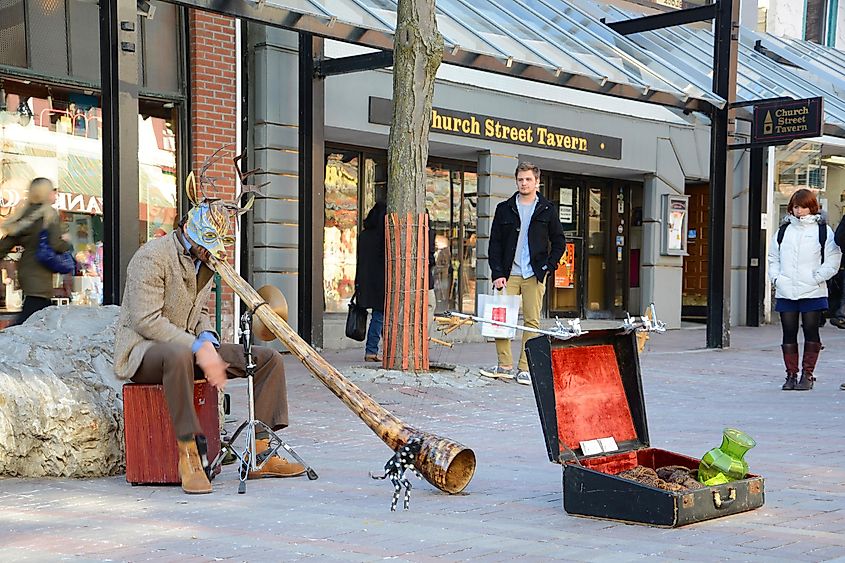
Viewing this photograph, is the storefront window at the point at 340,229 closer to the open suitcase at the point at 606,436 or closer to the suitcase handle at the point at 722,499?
the open suitcase at the point at 606,436

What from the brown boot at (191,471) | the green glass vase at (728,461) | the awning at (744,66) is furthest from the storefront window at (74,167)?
the green glass vase at (728,461)

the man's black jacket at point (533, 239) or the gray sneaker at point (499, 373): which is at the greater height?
the man's black jacket at point (533, 239)

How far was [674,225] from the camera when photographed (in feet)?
62.2

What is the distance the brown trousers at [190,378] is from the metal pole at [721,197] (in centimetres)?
1003

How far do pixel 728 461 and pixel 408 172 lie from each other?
18.0 ft

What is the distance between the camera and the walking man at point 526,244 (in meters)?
9.89

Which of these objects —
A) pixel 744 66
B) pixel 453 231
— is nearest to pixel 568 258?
pixel 453 231

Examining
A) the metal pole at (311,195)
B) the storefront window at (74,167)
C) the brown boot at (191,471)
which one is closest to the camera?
the brown boot at (191,471)

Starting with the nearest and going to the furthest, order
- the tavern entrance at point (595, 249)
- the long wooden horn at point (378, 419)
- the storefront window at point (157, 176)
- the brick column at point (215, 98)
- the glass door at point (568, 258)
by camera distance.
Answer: the long wooden horn at point (378, 419) < the storefront window at point (157, 176) < the brick column at point (215, 98) < the glass door at point (568, 258) < the tavern entrance at point (595, 249)

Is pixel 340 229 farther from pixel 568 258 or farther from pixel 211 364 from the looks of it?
pixel 211 364

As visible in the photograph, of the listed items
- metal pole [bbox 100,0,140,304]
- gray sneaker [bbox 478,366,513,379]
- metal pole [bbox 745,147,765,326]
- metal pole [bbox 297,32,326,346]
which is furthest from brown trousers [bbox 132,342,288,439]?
metal pole [bbox 745,147,765,326]

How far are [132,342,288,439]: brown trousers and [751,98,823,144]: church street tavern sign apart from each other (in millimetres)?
10144

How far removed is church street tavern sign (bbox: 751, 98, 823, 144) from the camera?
1380cm

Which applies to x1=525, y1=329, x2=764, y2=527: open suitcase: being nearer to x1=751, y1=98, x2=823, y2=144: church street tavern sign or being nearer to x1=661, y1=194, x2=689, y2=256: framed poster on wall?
x1=751, y1=98, x2=823, y2=144: church street tavern sign
